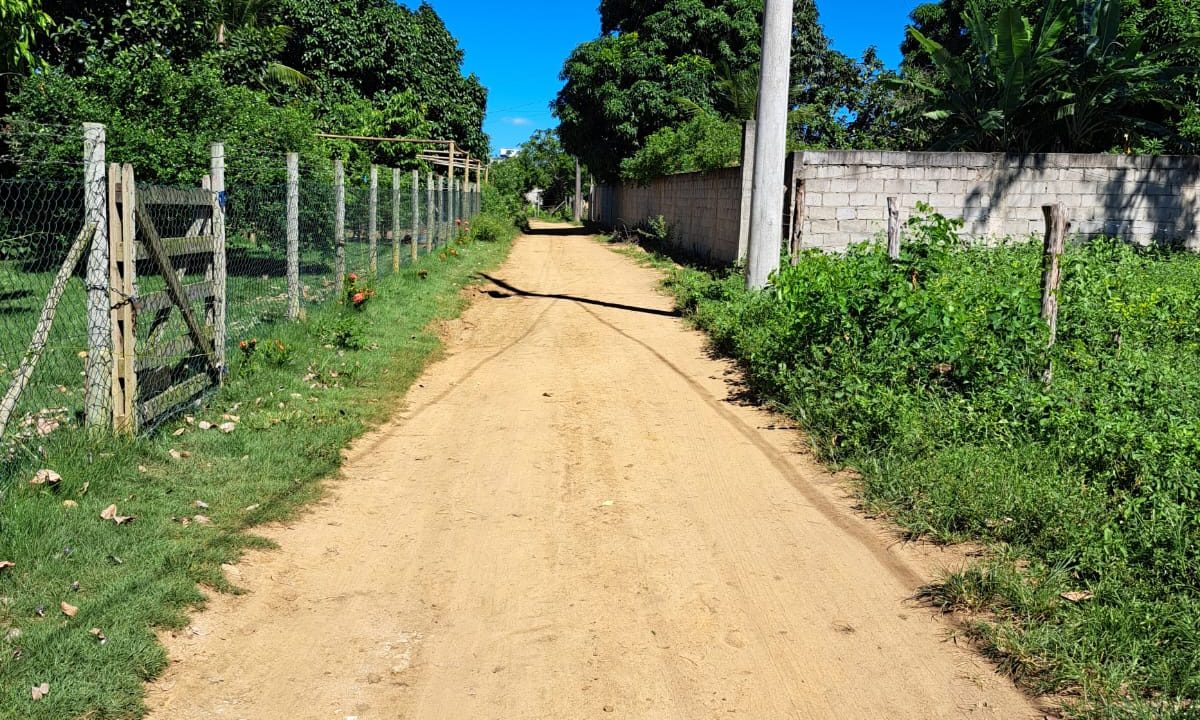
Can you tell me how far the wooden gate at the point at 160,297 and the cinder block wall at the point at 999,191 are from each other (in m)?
9.19

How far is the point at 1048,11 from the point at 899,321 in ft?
34.0

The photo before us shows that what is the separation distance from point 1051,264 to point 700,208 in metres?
13.9

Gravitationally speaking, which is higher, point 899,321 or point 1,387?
point 899,321

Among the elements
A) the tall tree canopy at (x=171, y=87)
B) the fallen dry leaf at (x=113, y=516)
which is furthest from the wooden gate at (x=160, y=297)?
the tall tree canopy at (x=171, y=87)

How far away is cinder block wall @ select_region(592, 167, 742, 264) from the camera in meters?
17.4

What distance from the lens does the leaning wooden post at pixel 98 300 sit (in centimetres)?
551

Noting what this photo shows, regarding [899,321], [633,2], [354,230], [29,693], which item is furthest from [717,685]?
[633,2]

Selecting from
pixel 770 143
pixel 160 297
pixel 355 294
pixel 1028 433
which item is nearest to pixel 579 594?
pixel 1028 433

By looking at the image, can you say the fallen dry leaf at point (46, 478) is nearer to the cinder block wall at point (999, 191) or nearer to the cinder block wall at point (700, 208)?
the cinder block wall at point (999, 191)

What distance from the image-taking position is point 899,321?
7324 millimetres

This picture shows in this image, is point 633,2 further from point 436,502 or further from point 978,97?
point 436,502

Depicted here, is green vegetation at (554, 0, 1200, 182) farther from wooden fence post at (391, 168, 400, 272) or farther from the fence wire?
the fence wire

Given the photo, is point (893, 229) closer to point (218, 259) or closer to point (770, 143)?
point (770, 143)

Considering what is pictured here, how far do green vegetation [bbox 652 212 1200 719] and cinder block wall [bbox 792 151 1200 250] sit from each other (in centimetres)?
403
